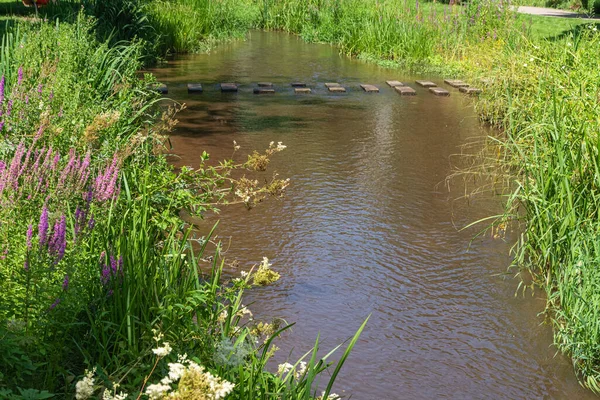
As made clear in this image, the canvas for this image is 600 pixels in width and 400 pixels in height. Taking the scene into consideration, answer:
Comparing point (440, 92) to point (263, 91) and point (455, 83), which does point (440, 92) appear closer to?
point (455, 83)

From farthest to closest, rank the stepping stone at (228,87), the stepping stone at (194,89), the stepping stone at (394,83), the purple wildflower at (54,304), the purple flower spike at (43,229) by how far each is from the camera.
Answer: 1. the stepping stone at (394,83)
2. the stepping stone at (228,87)
3. the stepping stone at (194,89)
4. the purple wildflower at (54,304)
5. the purple flower spike at (43,229)

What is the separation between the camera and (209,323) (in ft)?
12.0

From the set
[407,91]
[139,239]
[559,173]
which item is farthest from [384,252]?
[407,91]

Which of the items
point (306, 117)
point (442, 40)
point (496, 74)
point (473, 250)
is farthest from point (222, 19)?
point (473, 250)

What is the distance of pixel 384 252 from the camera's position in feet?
20.1

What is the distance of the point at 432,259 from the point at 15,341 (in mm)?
3679

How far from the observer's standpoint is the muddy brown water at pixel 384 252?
4.51 meters

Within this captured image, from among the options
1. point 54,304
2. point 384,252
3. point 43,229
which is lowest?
point 384,252

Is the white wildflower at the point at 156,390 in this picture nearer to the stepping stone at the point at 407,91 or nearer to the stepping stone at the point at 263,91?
the stepping stone at the point at 263,91

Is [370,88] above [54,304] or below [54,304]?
below

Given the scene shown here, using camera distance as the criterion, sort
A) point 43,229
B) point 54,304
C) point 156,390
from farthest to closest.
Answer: point 54,304 < point 43,229 < point 156,390

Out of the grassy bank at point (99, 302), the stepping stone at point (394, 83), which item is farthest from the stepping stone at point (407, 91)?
the grassy bank at point (99, 302)

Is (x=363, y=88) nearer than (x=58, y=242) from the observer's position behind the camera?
No

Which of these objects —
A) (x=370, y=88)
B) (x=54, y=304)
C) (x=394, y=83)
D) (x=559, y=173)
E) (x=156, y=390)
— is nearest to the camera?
(x=156, y=390)
